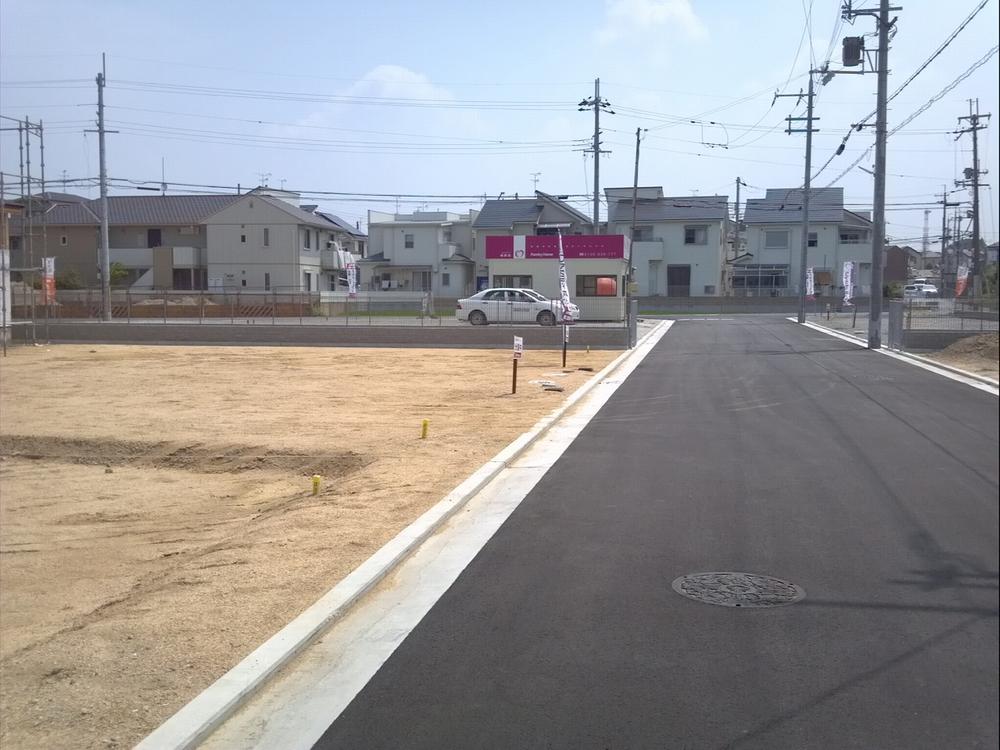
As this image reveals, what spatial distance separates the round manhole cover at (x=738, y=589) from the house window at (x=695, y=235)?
65502 millimetres

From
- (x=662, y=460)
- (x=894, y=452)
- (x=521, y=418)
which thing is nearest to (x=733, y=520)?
(x=894, y=452)

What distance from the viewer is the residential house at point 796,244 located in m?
66.8

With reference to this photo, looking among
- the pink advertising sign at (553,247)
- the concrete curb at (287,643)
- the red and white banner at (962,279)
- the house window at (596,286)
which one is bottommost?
the concrete curb at (287,643)

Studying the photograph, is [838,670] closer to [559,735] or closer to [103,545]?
[559,735]

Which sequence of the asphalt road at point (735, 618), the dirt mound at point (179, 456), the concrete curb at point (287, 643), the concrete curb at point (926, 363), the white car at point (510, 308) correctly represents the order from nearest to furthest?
the concrete curb at point (926, 363), the asphalt road at point (735, 618), the concrete curb at point (287, 643), the dirt mound at point (179, 456), the white car at point (510, 308)

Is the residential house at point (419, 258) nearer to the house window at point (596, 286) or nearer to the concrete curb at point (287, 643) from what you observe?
the house window at point (596, 286)

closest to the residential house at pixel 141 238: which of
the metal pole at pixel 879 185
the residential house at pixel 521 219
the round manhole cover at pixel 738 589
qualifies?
the residential house at pixel 521 219

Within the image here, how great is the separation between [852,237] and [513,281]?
31976mm

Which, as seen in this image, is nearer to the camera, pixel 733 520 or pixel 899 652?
pixel 899 652

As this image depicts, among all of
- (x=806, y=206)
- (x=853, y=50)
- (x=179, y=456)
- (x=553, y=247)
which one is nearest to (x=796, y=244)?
(x=806, y=206)

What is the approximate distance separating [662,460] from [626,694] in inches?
258

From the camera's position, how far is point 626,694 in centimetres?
500

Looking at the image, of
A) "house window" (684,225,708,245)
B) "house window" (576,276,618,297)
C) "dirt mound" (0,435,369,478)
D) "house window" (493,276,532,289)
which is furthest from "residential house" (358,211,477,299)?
"dirt mound" (0,435,369,478)

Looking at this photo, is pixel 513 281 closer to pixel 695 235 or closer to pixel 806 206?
pixel 806 206
